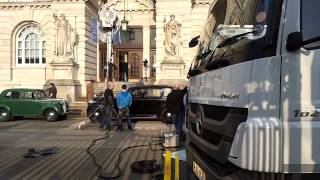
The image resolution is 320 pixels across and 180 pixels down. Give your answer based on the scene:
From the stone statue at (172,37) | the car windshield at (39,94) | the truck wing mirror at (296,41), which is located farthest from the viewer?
the stone statue at (172,37)

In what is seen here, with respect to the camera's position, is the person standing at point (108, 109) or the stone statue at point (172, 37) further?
the stone statue at point (172, 37)

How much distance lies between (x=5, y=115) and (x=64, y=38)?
904 centimetres

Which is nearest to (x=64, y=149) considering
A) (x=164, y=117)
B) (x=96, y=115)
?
(x=96, y=115)

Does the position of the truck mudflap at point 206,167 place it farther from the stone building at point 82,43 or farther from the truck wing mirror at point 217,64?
the stone building at point 82,43

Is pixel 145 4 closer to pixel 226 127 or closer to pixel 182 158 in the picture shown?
pixel 182 158

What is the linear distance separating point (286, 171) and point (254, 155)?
10.0 inches

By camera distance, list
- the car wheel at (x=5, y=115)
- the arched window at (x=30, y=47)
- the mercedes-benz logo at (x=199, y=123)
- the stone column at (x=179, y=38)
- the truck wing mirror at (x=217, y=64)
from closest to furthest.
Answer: the truck wing mirror at (x=217, y=64) < the mercedes-benz logo at (x=199, y=123) < the car wheel at (x=5, y=115) < the stone column at (x=179, y=38) < the arched window at (x=30, y=47)

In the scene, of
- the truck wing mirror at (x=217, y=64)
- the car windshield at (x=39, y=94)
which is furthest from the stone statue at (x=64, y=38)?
the truck wing mirror at (x=217, y=64)

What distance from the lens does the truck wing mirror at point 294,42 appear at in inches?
136

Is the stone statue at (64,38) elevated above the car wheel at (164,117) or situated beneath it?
elevated above

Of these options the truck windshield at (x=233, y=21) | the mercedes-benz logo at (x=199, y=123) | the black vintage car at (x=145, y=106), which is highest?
the truck windshield at (x=233, y=21)

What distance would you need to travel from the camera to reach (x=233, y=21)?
14.3ft

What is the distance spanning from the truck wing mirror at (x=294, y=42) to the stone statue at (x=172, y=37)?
25369 mm

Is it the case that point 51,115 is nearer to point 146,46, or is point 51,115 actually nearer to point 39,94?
point 39,94
